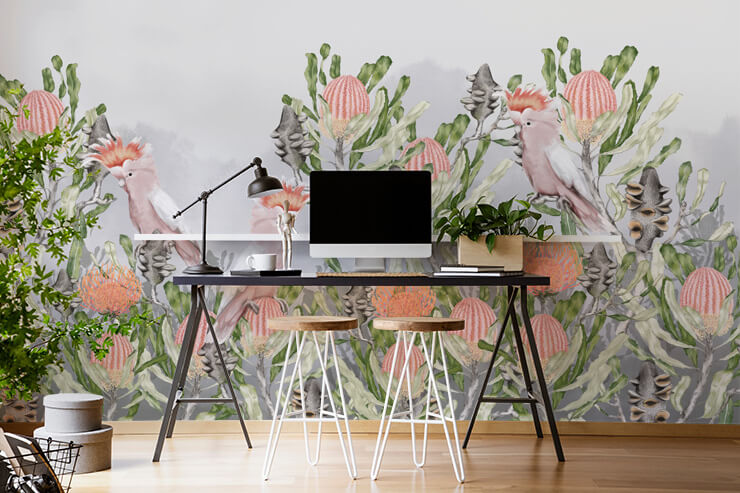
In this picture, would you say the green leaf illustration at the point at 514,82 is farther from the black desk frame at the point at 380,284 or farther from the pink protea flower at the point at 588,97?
the black desk frame at the point at 380,284

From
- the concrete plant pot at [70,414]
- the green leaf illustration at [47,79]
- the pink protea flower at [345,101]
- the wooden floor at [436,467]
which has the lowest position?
the wooden floor at [436,467]

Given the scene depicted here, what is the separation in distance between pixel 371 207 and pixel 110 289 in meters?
1.38

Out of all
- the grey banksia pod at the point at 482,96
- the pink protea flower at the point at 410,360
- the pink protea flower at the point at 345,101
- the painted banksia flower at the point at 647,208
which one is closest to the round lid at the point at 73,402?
the pink protea flower at the point at 410,360

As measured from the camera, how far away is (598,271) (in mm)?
3791

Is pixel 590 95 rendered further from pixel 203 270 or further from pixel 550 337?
pixel 203 270

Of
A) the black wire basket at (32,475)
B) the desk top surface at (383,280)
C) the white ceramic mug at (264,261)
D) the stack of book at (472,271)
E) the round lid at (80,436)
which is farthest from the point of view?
the white ceramic mug at (264,261)

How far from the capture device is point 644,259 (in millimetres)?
3779

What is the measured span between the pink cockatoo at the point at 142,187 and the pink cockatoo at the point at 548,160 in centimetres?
174

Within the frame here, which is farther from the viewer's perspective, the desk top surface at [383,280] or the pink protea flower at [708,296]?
the pink protea flower at [708,296]

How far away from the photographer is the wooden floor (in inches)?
114

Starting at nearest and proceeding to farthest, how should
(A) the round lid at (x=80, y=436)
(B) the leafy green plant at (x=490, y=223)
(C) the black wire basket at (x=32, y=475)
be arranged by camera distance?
(C) the black wire basket at (x=32, y=475)
(A) the round lid at (x=80, y=436)
(B) the leafy green plant at (x=490, y=223)

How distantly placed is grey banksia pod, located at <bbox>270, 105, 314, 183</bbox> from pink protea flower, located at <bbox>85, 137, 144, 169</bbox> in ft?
2.27

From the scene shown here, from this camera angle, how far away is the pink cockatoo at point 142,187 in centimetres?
381

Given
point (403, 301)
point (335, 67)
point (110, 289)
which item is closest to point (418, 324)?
point (403, 301)
